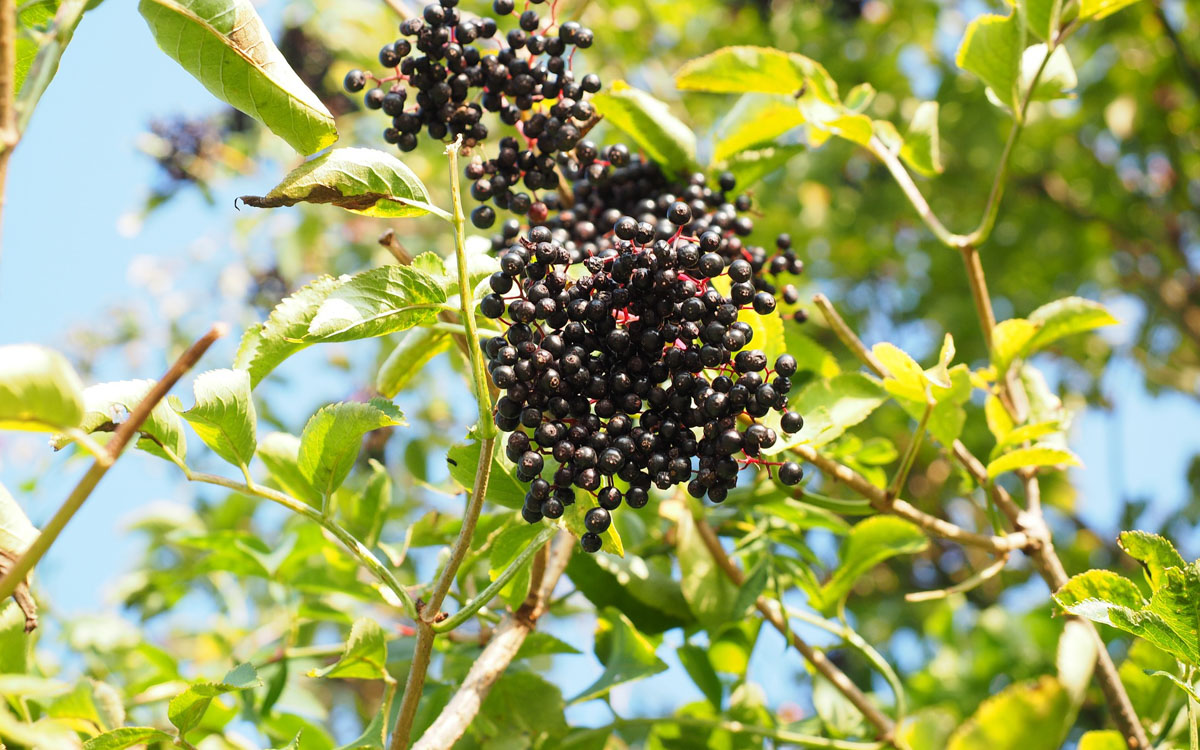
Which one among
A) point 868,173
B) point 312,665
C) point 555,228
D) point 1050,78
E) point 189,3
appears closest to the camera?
point 189,3

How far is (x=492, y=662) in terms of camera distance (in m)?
1.48

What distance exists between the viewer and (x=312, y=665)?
2152mm

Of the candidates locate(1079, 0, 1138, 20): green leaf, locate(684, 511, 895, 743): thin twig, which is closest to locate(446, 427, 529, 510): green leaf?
locate(684, 511, 895, 743): thin twig

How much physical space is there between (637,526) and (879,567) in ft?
7.49

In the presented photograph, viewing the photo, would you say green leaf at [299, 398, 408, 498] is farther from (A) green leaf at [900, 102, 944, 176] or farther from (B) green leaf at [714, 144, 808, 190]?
(A) green leaf at [900, 102, 944, 176]

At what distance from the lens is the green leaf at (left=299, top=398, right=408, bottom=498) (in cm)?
124

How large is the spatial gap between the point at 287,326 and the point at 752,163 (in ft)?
3.40

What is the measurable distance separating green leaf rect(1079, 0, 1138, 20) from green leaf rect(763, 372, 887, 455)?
0.73 m

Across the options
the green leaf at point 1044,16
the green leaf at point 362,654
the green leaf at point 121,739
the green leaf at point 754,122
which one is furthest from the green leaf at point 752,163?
the green leaf at point 121,739

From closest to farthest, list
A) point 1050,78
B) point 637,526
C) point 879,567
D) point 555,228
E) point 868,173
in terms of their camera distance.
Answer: point 555,228
point 1050,78
point 637,526
point 879,567
point 868,173

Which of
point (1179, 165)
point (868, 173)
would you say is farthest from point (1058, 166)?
point (868, 173)

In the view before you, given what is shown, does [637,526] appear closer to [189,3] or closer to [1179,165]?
[189,3]

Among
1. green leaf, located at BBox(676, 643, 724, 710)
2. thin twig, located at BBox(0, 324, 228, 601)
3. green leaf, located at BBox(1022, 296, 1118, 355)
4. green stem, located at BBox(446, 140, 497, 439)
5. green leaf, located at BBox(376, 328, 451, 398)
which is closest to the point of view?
thin twig, located at BBox(0, 324, 228, 601)

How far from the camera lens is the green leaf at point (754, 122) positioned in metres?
1.78
